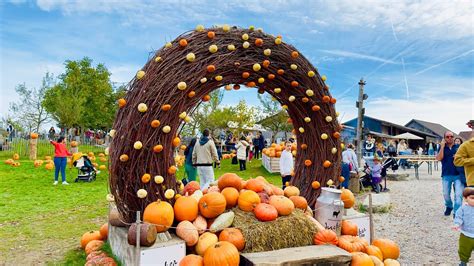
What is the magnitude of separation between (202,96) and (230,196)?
121 centimetres

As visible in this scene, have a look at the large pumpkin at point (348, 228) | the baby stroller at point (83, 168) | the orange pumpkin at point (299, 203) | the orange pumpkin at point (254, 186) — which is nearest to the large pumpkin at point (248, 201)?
the orange pumpkin at point (254, 186)

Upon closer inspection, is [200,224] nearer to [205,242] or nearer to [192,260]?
[205,242]

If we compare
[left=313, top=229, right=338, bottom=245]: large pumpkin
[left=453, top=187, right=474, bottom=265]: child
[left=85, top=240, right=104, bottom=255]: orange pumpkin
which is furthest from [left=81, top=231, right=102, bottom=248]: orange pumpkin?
[left=453, top=187, right=474, bottom=265]: child

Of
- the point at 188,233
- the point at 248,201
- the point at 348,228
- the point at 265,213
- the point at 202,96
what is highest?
the point at 202,96

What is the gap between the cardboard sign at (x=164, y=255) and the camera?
3.41 meters

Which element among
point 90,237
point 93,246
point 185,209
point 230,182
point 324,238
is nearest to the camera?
point 185,209

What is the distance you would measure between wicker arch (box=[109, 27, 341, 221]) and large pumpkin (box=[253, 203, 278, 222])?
3.21 feet

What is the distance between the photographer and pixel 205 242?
3684 mm

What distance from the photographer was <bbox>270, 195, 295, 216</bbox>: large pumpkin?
4.08 meters

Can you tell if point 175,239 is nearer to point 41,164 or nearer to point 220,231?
point 220,231

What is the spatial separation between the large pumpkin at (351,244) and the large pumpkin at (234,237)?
1.29 meters

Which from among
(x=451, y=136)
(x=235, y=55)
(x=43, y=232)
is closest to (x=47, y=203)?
(x=43, y=232)

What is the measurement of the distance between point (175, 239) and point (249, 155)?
51.5 feet

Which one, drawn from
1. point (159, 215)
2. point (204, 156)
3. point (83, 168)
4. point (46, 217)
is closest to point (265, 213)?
point (159, 215)
